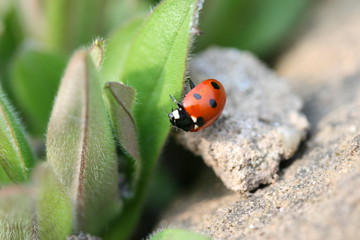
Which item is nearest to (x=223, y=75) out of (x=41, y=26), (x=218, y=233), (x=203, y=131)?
(x=203, y=131)

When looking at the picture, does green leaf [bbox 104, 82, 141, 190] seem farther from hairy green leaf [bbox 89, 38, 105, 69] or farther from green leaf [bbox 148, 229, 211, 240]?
green leaf [bbox 148, 229, 211, 240]

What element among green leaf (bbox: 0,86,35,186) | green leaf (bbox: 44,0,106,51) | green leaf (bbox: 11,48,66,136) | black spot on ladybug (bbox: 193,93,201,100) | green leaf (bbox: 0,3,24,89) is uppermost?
green leaf (bbox: 0,3,24,89)

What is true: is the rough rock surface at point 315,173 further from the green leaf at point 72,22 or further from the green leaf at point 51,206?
the green leaf at point 72,22

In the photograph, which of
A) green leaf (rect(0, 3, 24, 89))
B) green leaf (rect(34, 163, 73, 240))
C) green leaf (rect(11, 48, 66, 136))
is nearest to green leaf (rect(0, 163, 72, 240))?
green leaf (rect(34, 163, 73, 240))

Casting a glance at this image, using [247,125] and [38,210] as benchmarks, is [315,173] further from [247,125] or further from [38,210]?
[38,210]

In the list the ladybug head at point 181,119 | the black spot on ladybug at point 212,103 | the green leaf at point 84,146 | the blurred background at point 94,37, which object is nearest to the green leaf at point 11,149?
the green leaf at point 84,146

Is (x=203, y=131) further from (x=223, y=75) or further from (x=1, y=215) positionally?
(x=1, y=215)
